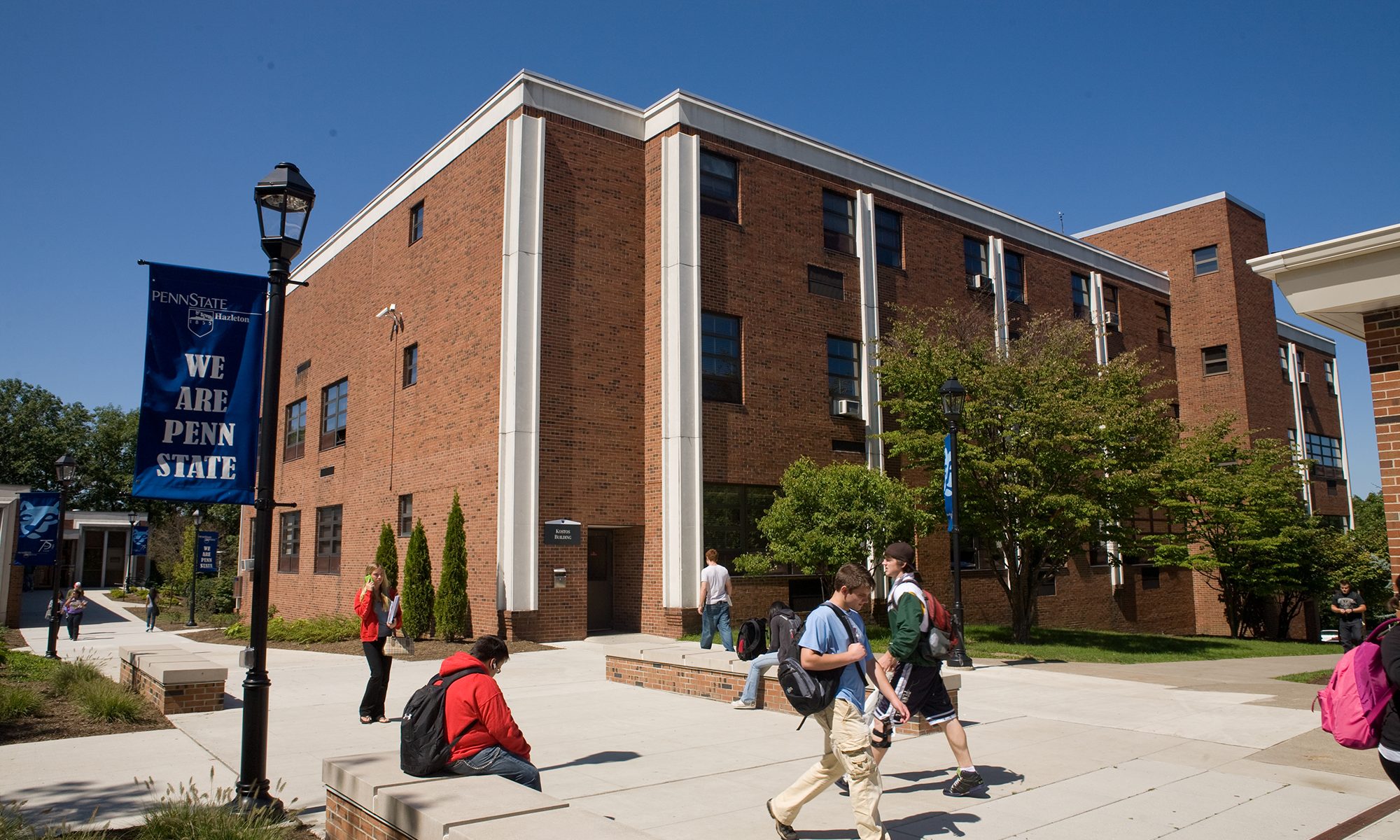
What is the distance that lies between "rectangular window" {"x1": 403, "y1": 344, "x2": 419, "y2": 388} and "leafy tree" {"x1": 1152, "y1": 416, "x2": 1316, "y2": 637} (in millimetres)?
20246

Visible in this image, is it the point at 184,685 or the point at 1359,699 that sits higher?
the point at 1359,699

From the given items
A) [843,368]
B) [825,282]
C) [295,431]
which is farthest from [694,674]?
[295,431]

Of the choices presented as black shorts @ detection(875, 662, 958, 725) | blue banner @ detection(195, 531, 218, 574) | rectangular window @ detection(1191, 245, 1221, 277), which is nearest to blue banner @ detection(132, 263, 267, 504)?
black shorts @ detection(875, 662, 958, 725)

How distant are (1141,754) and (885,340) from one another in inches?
672

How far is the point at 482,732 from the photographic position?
6.00 meters

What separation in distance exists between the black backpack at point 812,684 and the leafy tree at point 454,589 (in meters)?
15.3

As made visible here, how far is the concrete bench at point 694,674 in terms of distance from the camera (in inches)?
427

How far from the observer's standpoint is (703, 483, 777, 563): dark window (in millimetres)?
21266

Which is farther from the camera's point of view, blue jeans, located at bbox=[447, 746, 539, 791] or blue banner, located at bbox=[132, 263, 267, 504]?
blue banner, located at bbox=[132, 263, 267, 504]

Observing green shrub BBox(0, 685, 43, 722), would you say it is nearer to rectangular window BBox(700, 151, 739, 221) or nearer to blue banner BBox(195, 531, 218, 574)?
rectangular window BBox(700, 151, 739, 221)

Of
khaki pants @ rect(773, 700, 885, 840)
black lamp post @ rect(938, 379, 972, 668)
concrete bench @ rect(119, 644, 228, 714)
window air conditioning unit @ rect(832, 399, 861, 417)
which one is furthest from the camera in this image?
window air conditioning unit @ rect(832, 399, 861, 417)

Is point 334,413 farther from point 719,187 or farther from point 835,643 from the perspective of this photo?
point 835,643

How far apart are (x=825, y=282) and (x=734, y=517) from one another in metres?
6.80

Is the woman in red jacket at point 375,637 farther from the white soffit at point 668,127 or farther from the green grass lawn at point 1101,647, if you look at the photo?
the white soffit at point 668,127
